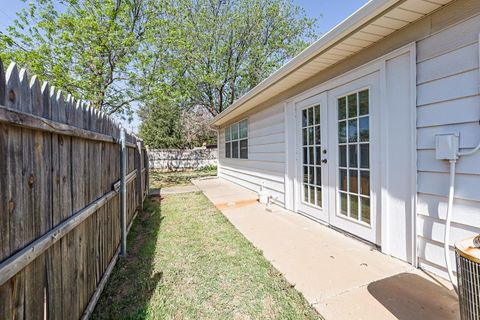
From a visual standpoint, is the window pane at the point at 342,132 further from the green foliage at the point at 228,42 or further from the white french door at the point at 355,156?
the green foliage at the point at 228,42

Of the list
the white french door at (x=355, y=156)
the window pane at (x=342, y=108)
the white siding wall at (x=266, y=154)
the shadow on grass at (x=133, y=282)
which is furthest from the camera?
the white siding wall at (x=266, y=154)

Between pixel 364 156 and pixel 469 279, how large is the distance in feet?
6.05

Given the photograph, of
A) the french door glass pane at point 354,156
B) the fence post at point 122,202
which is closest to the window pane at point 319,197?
the french door glass pane at point 354,156

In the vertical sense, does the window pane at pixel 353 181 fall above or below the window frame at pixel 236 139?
below

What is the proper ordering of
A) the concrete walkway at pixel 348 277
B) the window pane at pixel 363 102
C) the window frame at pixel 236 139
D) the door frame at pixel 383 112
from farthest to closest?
the window frame at pixel 236 139 < the window pane at pixel 363 102 < the door frame at pixel 383 112 < the concrete walkway at pixel 348 277

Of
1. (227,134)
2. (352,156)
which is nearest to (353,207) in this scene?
(352,156)

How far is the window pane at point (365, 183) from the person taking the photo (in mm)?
2908

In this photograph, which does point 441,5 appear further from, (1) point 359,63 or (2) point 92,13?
(2) point 92,13

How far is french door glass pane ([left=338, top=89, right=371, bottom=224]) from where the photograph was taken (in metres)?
2.94

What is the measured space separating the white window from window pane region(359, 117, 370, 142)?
4447 mm

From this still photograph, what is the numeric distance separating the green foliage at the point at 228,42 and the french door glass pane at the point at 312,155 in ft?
23.2

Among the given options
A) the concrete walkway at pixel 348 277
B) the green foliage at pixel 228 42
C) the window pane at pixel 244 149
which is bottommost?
the concrete walkway at pixel 348 277

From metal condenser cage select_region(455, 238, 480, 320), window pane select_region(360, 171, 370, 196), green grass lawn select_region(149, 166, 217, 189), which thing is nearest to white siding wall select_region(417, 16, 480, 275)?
window pane select_region(360, 171, 370, 196)

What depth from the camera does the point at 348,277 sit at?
2.24 metres
